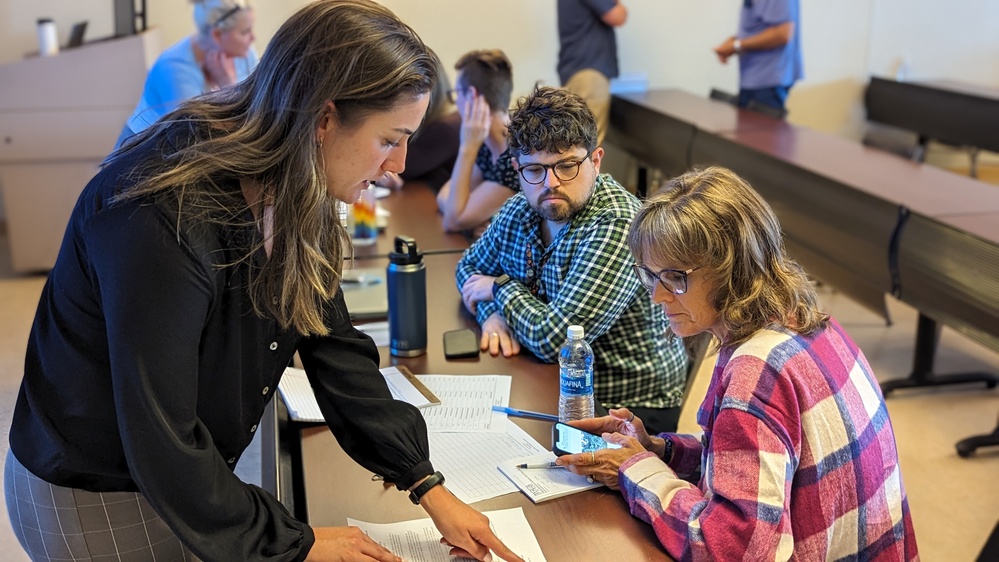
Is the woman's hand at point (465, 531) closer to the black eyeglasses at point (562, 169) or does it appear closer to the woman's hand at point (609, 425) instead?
the woman's hand at point (609, 425)

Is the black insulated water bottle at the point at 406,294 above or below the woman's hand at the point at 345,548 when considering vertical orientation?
above

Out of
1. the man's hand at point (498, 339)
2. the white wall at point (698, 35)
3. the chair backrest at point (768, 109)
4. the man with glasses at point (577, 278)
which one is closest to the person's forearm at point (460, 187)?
the man with glasses at point (577, 278)

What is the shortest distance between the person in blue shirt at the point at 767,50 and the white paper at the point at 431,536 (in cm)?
450

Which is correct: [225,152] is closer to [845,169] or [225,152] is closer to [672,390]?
[672,390]

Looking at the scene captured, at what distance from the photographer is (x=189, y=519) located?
111 cm

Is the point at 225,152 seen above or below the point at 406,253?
above

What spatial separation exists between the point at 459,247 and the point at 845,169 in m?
1.75

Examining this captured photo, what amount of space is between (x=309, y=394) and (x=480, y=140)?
1398 mm

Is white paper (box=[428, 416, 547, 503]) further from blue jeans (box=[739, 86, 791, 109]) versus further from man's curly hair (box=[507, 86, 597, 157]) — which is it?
blue jeans (box=[739, 86, 791, 109])

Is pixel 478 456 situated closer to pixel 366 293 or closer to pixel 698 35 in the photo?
pixel 366 293

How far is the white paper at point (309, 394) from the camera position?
1747 mm

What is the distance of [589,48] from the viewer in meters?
5.53

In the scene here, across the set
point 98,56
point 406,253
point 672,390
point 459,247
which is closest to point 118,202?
point 406,253

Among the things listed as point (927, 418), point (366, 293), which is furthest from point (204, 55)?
point (927, 418)
